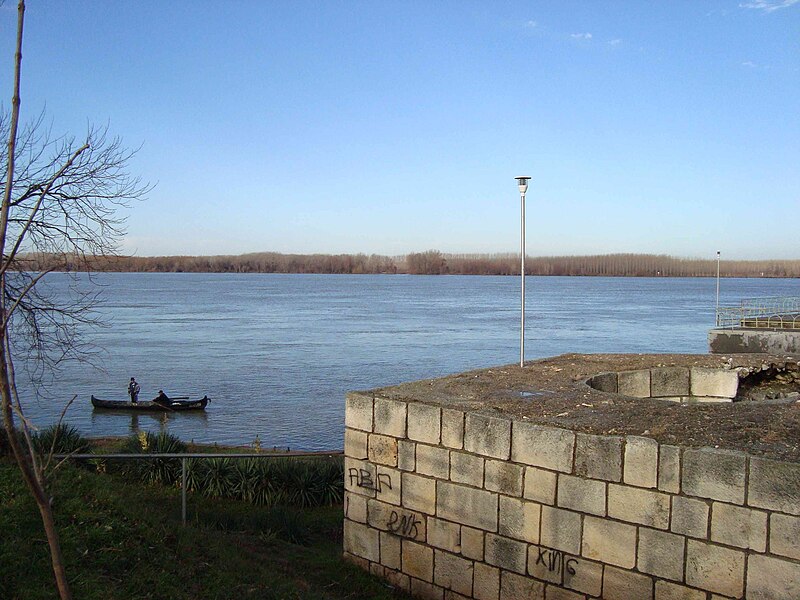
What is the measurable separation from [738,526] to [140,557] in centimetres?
479

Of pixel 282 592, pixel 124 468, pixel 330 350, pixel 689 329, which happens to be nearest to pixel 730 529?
pixel 282 592

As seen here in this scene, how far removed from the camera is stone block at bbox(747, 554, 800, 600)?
534 centimetres

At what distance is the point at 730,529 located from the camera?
5.60 m

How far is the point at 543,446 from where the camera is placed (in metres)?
6.68

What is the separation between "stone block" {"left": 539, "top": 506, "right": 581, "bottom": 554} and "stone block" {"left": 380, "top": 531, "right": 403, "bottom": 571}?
1833mm

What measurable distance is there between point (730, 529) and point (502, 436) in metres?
2.12

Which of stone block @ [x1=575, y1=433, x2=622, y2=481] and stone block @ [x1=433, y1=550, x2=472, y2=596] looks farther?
stone block @ [x1=433, y1=550, x2=472, y2=596]

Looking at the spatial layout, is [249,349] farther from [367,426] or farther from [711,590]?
[711,590]

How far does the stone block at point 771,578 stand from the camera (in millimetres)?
5340

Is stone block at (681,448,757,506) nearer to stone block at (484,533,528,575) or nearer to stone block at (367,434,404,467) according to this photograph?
stone block at (484,533,528,575)

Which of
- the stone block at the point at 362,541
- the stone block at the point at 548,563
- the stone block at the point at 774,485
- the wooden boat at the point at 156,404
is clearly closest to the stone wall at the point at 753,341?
the wooden boat at the point at 156,404

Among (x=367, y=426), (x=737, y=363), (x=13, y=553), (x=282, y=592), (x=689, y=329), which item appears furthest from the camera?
(x=689, y=329)

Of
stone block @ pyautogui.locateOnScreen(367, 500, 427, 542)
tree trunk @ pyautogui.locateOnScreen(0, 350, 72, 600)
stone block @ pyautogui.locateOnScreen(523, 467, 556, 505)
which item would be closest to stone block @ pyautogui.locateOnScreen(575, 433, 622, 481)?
stone block @ pyautogui.locateOnScreen(523, 467, 556, 505)

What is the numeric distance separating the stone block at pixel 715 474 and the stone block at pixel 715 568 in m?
0.41
